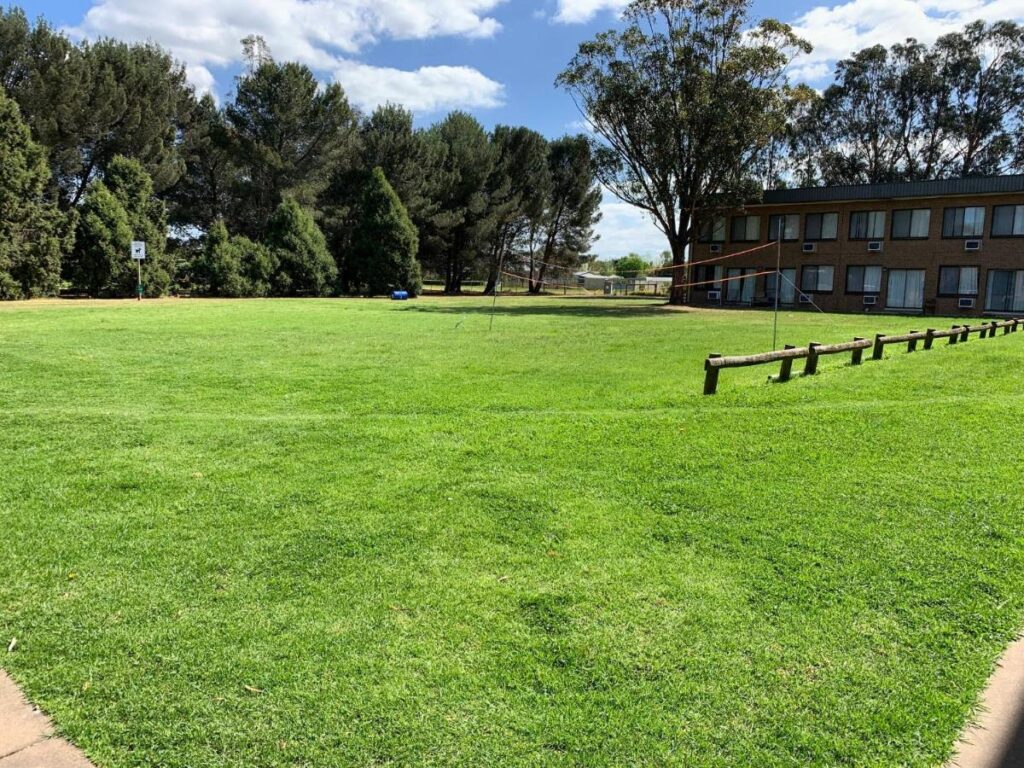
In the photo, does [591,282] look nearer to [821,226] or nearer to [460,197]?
[460,197]

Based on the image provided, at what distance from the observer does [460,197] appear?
48.4 meters

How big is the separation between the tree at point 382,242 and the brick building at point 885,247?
1716 centimetres

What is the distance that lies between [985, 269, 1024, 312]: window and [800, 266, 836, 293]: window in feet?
22.4

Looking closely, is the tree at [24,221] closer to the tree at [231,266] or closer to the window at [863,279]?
the tree at [231,266]

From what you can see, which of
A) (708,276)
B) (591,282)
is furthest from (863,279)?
(591,282)

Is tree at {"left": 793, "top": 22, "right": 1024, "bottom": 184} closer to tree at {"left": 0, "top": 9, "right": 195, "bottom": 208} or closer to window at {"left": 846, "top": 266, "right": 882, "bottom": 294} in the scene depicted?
window at {"left": 846, "top": 266, "right": 882, "bottom": 294}

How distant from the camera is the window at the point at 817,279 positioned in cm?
3575

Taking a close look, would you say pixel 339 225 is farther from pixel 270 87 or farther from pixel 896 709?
pixel 896 709

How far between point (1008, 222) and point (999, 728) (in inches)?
1400

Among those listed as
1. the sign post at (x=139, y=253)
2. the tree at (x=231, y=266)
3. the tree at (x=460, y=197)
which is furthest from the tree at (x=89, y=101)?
the tree at (x=460, y=197)

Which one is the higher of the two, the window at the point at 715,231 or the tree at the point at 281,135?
the tree at the point at 281,135

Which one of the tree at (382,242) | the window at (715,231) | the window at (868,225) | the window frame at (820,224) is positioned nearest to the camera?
the window at (868,225)

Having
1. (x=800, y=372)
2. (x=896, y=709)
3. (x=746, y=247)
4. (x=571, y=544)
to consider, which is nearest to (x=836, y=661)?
(x=896, y=709)

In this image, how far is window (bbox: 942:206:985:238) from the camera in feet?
103
